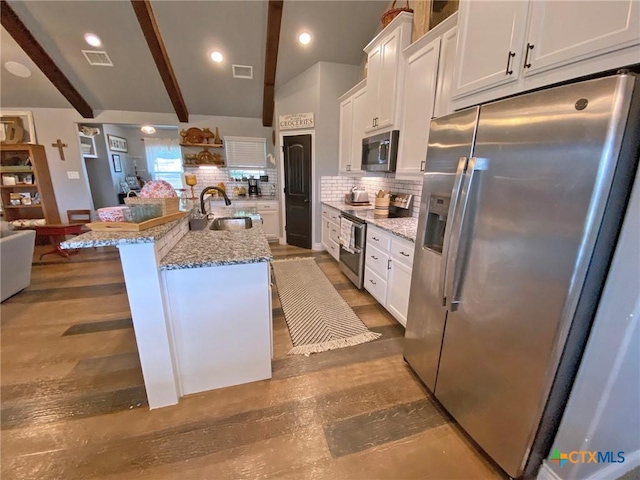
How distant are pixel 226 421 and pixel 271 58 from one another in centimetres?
440

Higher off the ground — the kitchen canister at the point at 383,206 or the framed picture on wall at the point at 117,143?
the framed picture on wall at the point at 117,143

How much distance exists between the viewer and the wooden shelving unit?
453cm

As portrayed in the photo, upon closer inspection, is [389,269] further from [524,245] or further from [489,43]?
[489,43]

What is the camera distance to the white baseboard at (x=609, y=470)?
44.9 inches

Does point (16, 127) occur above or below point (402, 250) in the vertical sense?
above

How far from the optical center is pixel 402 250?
222 cm

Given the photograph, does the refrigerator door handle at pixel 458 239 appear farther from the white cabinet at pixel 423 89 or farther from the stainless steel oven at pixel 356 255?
the stainless steel oven at pixel 356 255

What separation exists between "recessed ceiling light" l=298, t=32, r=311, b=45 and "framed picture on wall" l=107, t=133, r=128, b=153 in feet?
19.5

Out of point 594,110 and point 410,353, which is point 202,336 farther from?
point 594,110

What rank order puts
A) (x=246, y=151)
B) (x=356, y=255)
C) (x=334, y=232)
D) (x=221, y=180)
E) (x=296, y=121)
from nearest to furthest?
(x=356, y=255), (x=334, y=232), (x=296, y=121), (x=246, y=151), (x=221, y=180)

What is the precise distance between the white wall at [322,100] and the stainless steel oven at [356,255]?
136cm

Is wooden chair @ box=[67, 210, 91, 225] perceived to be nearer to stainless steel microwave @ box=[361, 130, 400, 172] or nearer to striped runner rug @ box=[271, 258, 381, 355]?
striped runner rug @ box=[271, 258, 381, 355]

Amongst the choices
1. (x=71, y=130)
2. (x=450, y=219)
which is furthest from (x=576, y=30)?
(x=71, y=130)

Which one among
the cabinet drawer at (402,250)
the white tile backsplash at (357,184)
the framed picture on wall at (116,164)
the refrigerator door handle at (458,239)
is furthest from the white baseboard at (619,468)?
the framed picture on wall at (116,164)
